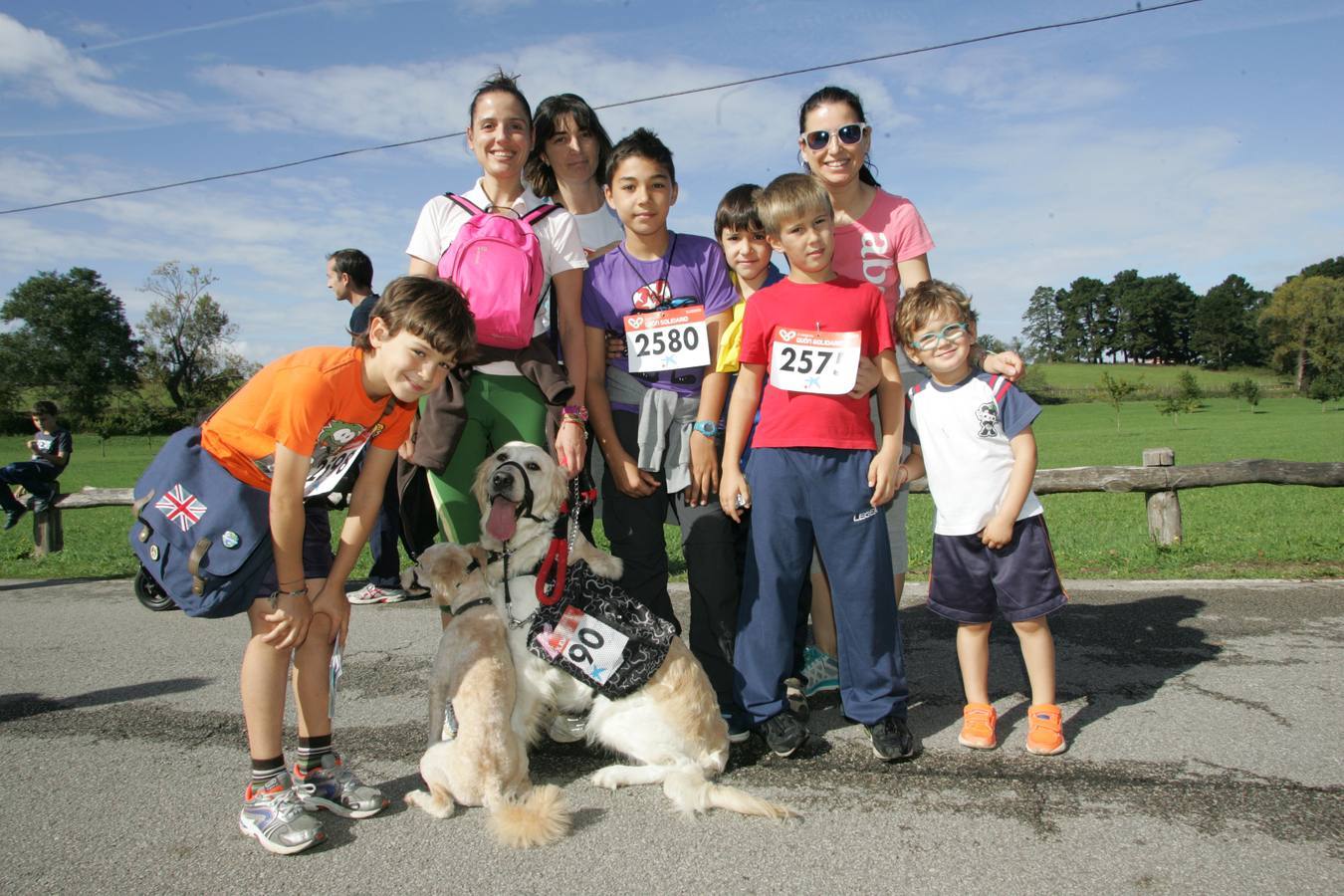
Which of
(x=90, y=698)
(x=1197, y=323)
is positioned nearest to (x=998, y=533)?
(x=90, y=698)

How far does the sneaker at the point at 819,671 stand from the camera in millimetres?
4117

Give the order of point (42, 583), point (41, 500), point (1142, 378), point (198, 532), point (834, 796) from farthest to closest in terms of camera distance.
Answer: point (1142, 378), point (41, 500), point (42, 583), point (834, 796), point (198, 532)

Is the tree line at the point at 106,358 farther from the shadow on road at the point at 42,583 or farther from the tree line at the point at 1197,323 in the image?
the tree line at the point at 1197,323

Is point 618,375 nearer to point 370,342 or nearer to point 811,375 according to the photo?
point 811,375

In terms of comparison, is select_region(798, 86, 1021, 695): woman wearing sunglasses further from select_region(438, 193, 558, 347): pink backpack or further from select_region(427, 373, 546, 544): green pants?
select_region(427, 373, 546, 544): green pants

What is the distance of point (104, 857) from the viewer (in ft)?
8.82

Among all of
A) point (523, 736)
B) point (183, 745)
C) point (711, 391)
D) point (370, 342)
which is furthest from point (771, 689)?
point (183, 745)

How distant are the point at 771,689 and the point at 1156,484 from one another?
6317 mm

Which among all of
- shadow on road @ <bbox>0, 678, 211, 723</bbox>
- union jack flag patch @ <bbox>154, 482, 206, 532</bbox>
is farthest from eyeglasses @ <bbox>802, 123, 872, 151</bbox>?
shadow on road @ <bbox>0, 678, 211, 723</bbox>

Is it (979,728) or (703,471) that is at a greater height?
(703,471)

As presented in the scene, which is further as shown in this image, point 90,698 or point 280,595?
point 90,698

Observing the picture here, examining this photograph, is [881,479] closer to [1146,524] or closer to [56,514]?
[56,514]

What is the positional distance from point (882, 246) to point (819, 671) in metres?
2.16

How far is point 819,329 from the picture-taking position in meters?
3.43
